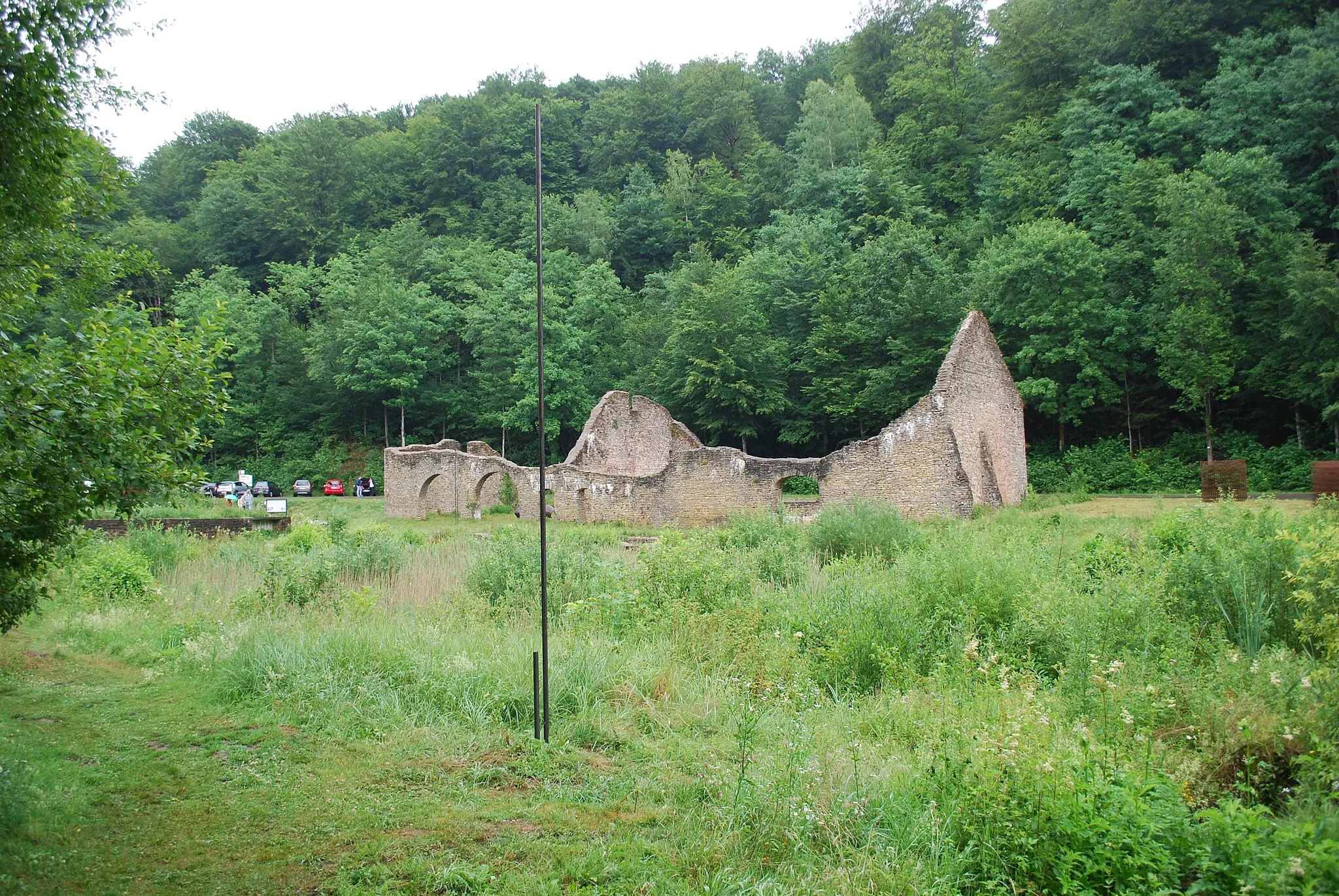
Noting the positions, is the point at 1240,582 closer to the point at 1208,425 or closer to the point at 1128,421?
the point at 1208,425

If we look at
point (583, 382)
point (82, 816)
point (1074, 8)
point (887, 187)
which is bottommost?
point (82, 816)

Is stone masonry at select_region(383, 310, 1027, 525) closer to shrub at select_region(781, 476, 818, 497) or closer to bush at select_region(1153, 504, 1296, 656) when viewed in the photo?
shrub at select_region(781, 476, 818, 497)

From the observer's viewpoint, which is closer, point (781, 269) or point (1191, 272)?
point (1191, 272)

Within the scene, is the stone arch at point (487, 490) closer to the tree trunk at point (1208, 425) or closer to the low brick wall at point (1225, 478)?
the low brick wall at point (1225, 478)

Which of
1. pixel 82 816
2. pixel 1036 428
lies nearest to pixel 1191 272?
pixel 1036 428

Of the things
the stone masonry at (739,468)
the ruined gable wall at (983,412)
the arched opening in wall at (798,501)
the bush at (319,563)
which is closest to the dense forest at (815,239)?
the arched opening in wall at (798,501)

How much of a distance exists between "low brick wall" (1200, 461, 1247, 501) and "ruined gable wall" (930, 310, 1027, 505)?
4.48m

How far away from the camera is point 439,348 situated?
46.5m

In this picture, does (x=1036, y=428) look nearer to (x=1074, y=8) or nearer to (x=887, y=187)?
(x=887, y=187)

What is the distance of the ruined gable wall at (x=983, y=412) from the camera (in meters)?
20.8

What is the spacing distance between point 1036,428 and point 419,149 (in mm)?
48351

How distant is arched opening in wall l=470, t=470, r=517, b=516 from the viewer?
30.1m

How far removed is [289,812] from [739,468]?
1884cm

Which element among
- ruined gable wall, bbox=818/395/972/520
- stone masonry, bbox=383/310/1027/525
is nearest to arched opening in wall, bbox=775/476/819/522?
stone masonry, bbox=383/310/1027/525
